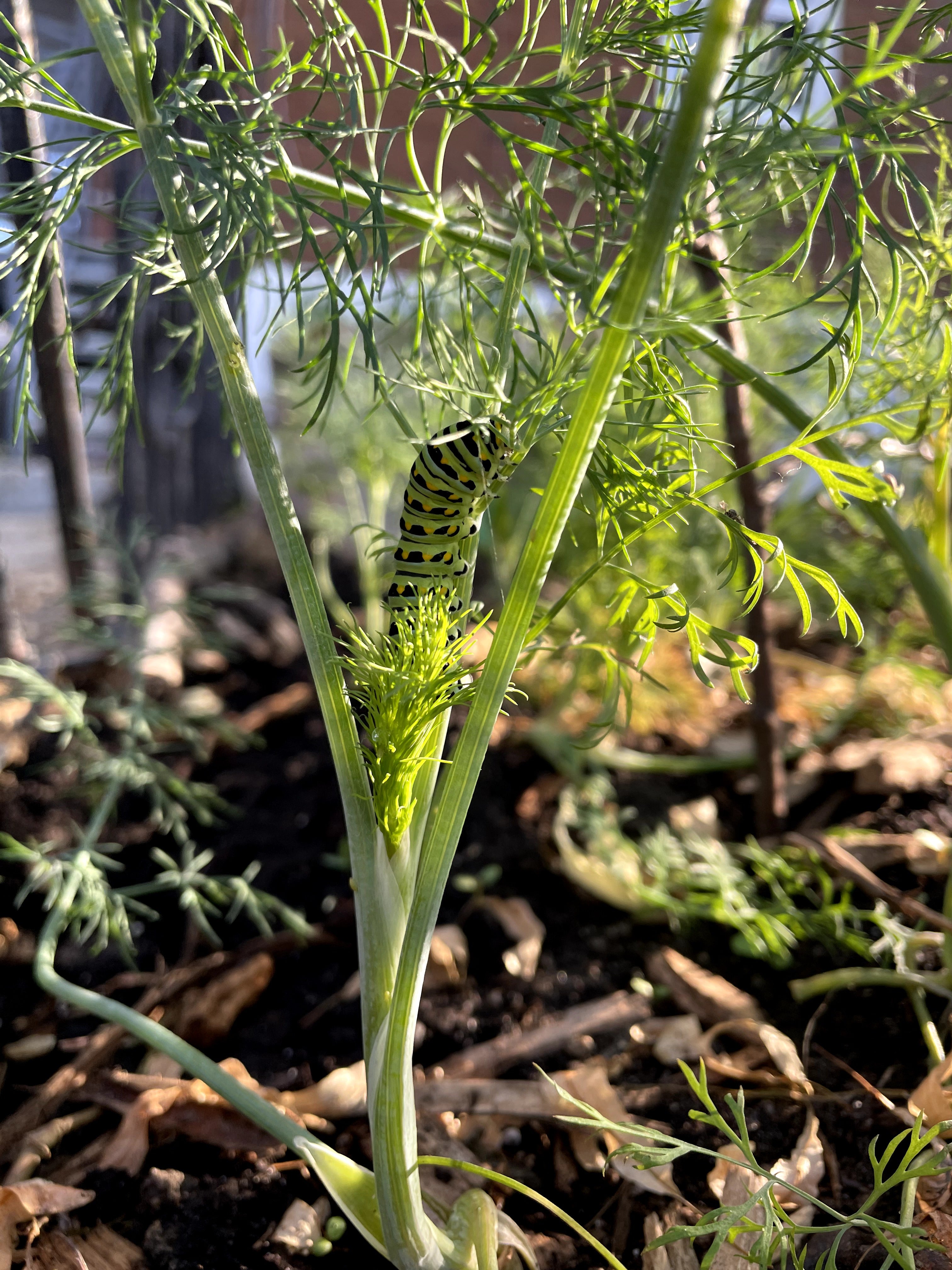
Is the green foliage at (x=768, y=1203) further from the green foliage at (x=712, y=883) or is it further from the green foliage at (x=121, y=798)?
the green foliage at (x=121, y=798)

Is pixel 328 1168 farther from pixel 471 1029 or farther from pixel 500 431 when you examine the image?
pixel 500 431

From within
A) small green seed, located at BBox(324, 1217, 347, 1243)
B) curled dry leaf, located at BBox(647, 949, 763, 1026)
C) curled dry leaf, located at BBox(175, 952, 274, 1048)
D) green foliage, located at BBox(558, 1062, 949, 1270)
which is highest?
green foliage, located at BBox(558, 1062, 949, 1270)

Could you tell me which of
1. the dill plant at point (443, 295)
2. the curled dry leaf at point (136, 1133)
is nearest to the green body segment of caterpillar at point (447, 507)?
the dill plant at point (443, 295)

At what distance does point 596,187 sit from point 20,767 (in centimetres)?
159

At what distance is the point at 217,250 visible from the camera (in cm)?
76

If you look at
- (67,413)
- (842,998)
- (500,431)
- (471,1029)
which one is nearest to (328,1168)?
(471,1029)

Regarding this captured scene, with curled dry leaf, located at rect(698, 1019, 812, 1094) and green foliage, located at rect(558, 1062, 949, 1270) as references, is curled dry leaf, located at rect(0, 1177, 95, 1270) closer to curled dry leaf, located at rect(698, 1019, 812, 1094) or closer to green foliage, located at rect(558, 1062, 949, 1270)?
green foliage, located at rect(558, 1062, 949, 1270)

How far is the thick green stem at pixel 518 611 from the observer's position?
589 mm

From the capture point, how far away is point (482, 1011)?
1.36 metres

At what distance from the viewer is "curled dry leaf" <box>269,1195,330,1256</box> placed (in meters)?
0.95

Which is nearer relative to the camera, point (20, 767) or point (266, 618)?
point (20, 767)

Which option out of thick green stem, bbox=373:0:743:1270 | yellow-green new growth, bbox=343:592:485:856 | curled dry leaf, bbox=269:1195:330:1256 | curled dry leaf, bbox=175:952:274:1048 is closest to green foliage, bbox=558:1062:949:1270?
thick green stem, bbox=373:0:743:1270

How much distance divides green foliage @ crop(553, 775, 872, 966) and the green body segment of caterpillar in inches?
30.5

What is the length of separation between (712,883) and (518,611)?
34.1 inches
